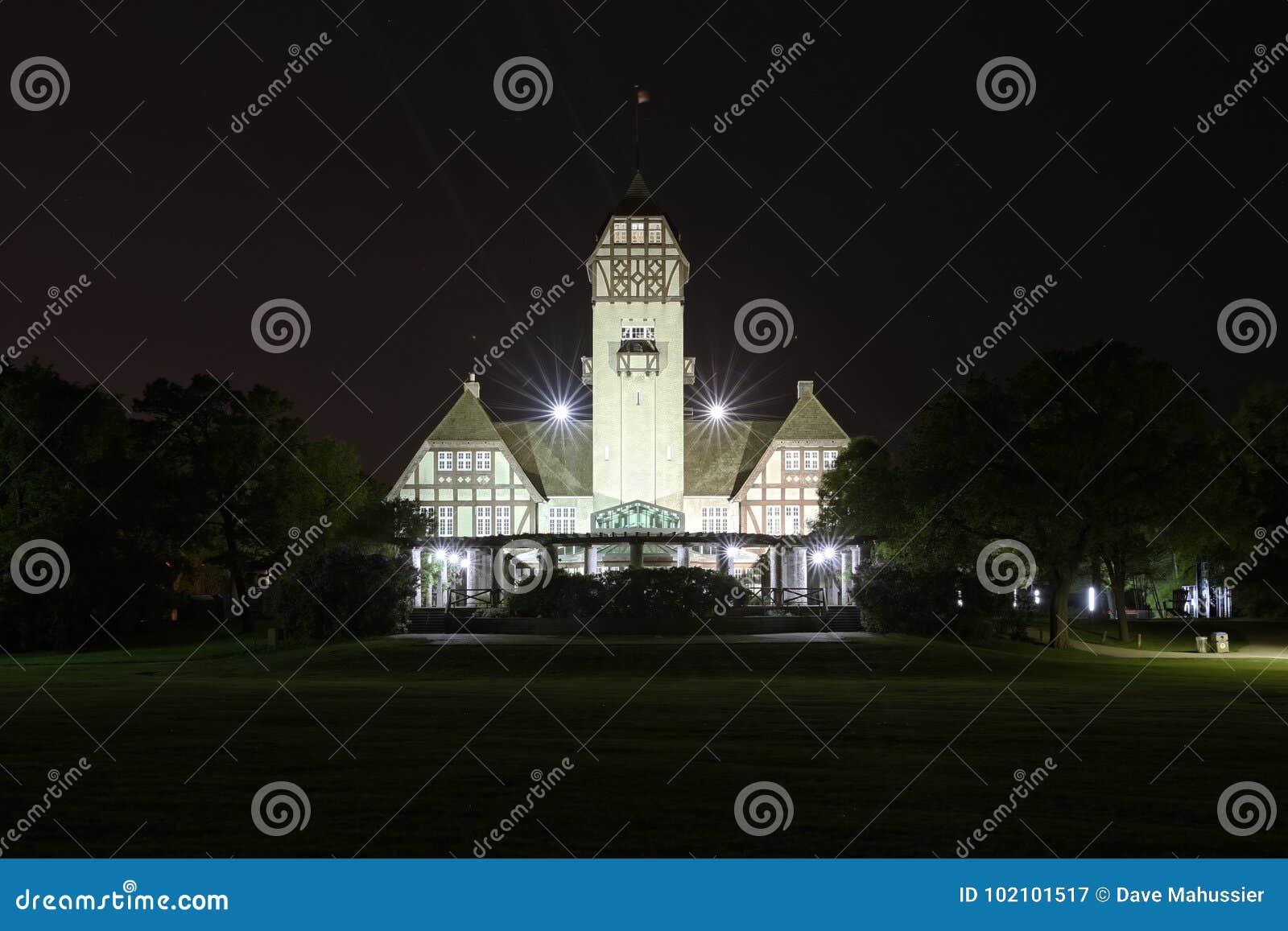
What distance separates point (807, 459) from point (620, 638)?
1157 inches

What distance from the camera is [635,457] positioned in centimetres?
7106

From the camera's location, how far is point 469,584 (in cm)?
6250

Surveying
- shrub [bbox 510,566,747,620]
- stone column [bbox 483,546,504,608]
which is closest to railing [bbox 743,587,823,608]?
shrub [bbox 510,566,747,620]

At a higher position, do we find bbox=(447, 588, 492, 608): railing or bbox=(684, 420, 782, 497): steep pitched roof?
bbox=(684, 420, 782, 497): steep pitched roof

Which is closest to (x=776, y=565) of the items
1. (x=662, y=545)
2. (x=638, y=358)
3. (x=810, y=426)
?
(x=662, y=545)

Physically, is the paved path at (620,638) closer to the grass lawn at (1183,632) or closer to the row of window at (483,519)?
the grass lawn at (1183,632)

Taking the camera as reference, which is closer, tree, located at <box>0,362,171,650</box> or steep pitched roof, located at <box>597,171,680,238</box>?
tree, located at <box>0,362,171,650</box>

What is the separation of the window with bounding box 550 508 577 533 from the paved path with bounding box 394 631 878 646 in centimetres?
2638

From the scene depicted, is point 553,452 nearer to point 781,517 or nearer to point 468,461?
point 468,461

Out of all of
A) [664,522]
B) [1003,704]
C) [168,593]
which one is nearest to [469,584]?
[664,522]

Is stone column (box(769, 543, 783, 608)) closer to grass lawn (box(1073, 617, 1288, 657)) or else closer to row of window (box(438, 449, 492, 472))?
grass lawn (box(1073, 617, 1288, 657))

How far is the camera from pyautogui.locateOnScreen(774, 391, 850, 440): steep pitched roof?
68.4m

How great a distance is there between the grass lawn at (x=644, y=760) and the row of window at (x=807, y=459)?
3831 centimetres

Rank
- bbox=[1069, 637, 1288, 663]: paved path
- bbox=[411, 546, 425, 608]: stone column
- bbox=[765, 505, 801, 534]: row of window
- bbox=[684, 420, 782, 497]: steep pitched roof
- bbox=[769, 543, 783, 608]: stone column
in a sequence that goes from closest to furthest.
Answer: bbox=[1069, 637, 1288, 663]: paved path
bbox=[411, 546, 425, 608]: stone column
bbox=[769, 543, 783, 608]: stone column
bbox=[765, 505, 801, 534]: row of window
bbox=[684, 420, 782, 497]: steep pitched roof
